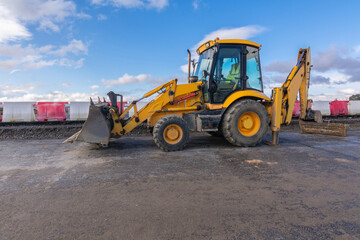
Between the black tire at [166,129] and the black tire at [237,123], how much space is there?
117cm

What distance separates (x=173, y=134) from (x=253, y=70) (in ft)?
10.3

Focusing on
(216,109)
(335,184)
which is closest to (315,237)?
(335,184)

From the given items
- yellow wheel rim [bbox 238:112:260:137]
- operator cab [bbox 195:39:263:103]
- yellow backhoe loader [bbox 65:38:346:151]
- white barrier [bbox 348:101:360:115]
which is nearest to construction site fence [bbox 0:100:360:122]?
white barrier [bbox 348:101:360:115]

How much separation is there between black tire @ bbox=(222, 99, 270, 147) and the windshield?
1219 millimetres

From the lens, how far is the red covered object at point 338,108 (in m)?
16.6

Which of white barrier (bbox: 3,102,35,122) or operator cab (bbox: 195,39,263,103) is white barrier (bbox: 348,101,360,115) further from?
white barrier (bbox: 3,102,35,122)


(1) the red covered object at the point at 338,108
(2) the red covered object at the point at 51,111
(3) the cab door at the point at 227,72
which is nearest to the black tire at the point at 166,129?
(3) the cab door at the point at 227,72

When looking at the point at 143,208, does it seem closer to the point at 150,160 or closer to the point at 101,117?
the point at 150,160

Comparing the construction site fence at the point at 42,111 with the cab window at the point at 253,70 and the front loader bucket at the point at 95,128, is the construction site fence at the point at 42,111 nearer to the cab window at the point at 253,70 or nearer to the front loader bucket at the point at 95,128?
the front loader bucket at the point at 95,128

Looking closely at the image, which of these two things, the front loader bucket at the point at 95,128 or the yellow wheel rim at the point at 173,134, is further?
the yellow wheel rim at the point at 173,134

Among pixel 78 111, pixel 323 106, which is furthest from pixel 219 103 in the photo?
pixel 323 106

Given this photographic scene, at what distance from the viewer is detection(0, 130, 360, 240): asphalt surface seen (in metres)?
2.17

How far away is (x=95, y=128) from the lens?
5.41 metres

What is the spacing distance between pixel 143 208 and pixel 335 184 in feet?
9.51
